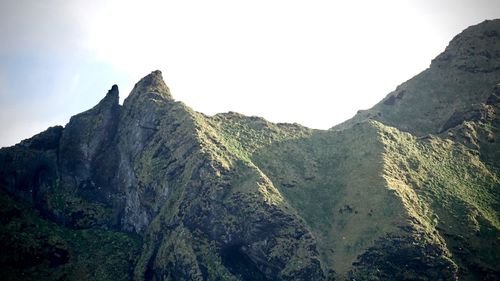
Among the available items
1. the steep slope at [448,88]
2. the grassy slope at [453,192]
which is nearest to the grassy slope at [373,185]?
the grassy slope at [453,192]

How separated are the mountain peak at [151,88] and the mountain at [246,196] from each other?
18.9 inches

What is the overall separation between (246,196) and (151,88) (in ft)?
160

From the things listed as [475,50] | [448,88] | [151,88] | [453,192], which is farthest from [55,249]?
[475,50]

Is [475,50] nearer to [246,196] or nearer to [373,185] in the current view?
[373,185]

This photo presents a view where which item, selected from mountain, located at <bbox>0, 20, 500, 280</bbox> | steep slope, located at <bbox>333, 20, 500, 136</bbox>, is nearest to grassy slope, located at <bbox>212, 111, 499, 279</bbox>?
mountain, located at <bbox>0, 20, 500, 280</bbox>

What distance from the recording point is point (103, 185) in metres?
106

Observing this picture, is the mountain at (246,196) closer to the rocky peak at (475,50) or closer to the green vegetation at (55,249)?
the green vegetation at (55,249)

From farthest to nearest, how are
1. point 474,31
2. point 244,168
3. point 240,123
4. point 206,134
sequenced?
1. point 474,31
2. point 240,123
3. point 206,134
4. point 244,168

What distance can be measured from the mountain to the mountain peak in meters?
0.48

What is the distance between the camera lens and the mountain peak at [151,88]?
114588 mm

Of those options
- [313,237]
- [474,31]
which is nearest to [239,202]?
[313,237]

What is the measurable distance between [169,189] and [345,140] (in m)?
48.6

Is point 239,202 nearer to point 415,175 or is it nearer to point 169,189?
point 169,189

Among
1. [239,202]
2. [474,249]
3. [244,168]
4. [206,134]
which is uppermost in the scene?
[206,134]
